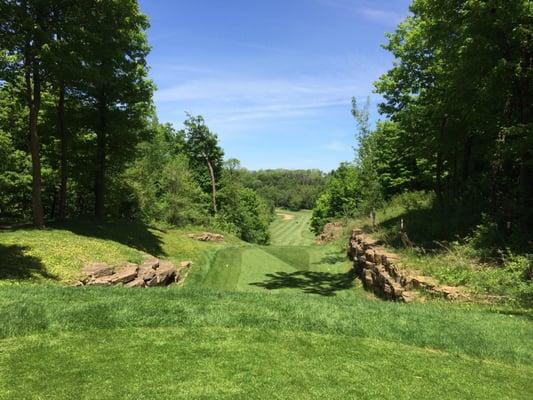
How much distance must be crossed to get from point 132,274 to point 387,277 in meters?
8.32

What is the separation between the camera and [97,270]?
1356 cm

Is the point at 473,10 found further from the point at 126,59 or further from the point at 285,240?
the point at 285,240

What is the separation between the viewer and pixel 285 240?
8988 centimetres

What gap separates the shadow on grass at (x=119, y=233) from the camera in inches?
719

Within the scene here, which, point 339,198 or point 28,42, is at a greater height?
point 28,42

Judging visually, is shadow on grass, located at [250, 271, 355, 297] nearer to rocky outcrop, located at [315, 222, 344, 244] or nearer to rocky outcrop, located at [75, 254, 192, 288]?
rocky outcrop, located at [75, 254, 192, 288]

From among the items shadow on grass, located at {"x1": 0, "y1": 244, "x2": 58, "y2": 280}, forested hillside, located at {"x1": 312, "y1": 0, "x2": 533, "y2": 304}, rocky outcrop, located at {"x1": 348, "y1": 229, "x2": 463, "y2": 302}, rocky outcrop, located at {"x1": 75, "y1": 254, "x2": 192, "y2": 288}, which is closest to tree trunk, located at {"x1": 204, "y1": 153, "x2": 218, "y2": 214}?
forested hillside, located at {"x1": 312, "y1": 0, "x2": 533, "y2": 304}

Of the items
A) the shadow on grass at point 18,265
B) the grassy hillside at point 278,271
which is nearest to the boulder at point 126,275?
the shadow on grass at point 18,265

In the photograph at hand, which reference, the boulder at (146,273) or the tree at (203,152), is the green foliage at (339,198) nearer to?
the tree at (203,152)

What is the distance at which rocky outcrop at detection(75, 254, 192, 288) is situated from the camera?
13.1m

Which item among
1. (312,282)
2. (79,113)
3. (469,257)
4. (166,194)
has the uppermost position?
(79,113)

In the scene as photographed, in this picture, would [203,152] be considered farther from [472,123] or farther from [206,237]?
[472,123]

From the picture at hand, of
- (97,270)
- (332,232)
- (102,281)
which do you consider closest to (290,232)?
(332,232)

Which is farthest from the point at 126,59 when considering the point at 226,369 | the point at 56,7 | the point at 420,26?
the point at 226,369
